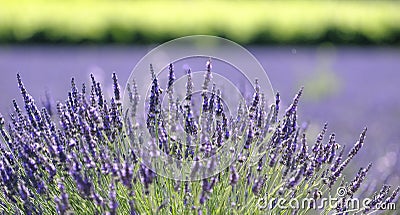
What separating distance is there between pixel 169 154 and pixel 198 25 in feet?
39.2

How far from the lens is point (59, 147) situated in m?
2.23

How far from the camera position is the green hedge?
46.7 feet

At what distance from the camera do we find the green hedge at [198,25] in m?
14.2

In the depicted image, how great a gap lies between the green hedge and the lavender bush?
11404mm

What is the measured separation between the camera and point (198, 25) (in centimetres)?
1427

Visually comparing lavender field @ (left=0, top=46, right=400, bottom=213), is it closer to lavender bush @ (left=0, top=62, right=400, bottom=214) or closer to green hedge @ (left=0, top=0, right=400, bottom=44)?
green hedge @ (left=0, top=0, right=400, bottom=44)

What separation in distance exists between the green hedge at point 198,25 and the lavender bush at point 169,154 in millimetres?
11404

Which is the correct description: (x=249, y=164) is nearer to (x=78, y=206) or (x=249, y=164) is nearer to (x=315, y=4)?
(x=78, y=206)

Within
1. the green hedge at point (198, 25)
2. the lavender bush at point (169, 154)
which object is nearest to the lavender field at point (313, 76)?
the green hedge at point (198, 25)

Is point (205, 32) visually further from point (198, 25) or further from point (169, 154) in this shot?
point (169, 154)

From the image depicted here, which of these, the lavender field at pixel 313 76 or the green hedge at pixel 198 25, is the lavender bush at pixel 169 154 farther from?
the green hedge at pixel 198 25

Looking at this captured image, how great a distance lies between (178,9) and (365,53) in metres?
4.13

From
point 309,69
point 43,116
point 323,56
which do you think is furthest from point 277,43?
point 43,116

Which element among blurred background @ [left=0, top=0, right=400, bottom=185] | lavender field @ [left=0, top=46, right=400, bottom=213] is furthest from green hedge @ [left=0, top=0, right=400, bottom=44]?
lavender field @ [left=0, top=46, right=400, bottom=213]
